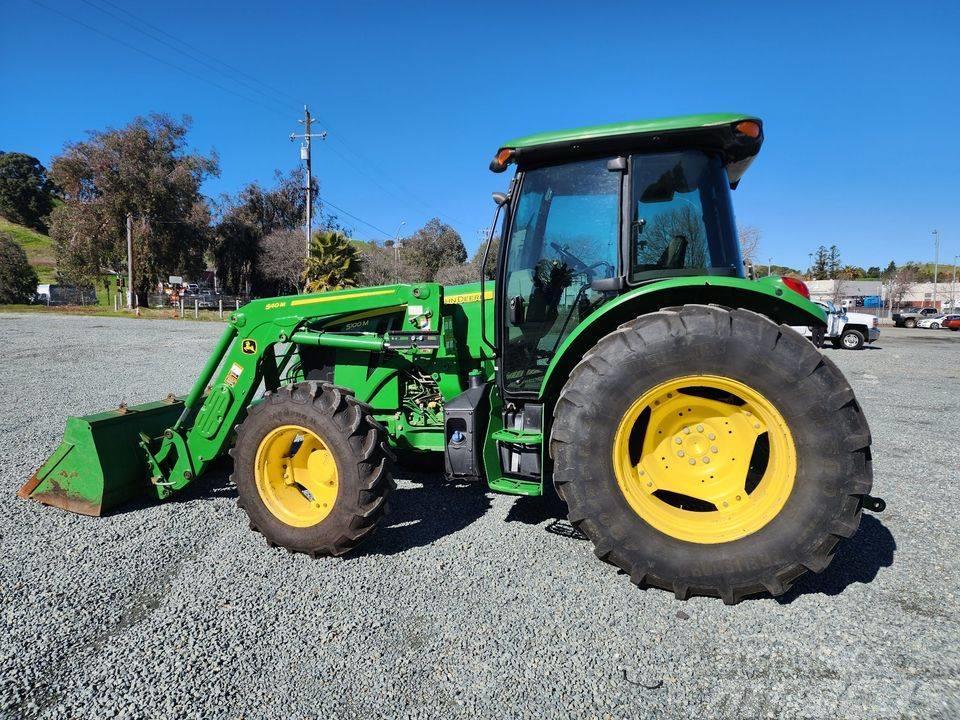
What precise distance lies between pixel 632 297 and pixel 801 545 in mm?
1408

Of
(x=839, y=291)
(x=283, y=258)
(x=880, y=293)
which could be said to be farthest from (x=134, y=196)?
(x=880, y=293)

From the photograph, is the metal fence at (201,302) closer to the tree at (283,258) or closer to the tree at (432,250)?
the tree at (283,258)

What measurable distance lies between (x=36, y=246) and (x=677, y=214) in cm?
8689

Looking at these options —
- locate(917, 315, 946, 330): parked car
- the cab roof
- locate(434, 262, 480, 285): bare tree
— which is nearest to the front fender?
the cab roof

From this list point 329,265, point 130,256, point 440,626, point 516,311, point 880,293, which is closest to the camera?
point 440,626

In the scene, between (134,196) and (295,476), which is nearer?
(295,476)

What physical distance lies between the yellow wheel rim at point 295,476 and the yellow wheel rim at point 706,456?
1.75m

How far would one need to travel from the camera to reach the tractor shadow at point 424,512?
11.2ft

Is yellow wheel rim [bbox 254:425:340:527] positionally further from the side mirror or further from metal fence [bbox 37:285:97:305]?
metal fence [bbox 37:285:97:305]

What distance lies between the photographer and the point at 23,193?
74.4 metres

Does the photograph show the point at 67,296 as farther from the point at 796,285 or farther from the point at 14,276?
the point at 796,285

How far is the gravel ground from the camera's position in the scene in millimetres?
2107

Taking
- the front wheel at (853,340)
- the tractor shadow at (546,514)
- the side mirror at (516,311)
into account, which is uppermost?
the side mirror at (516,311)

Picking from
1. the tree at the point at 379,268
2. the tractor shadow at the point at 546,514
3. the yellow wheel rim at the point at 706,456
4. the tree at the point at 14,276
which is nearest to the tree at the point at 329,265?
the tree at the point at 379,268
